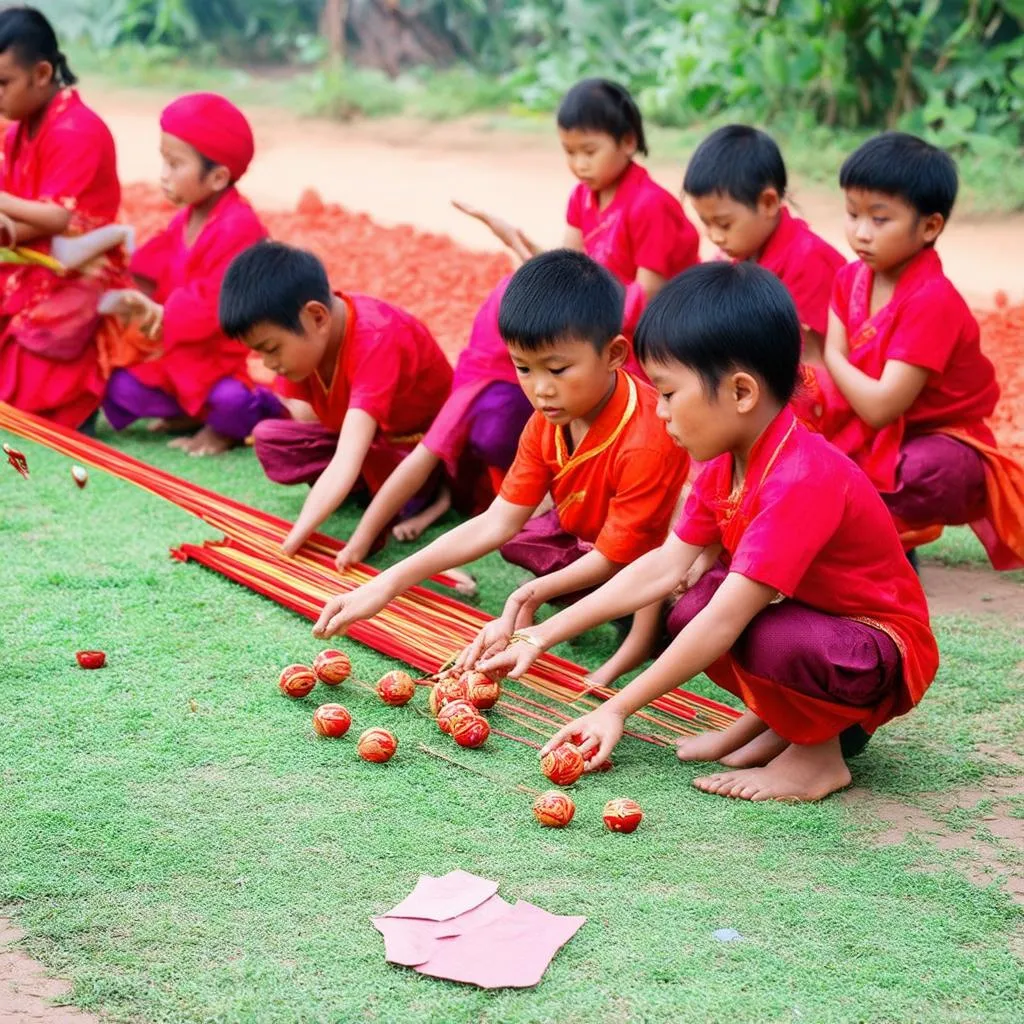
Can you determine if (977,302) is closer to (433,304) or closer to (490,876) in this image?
(433,304)

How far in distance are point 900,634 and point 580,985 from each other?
3.61 ft

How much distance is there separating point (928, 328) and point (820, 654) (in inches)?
62.4

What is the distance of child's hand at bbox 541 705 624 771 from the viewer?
10.4ft

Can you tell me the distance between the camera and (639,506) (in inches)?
145

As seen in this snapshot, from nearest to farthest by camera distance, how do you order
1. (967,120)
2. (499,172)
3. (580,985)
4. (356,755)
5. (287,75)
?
A: (580,985)
(356,755)
(967,120)
(499,172)
(287,75)

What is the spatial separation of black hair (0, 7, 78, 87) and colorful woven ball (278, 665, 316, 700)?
10.4 ft

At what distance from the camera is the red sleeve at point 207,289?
18.6 feet

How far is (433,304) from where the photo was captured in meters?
8.06

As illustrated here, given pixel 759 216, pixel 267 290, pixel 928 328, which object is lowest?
pixel 267 290

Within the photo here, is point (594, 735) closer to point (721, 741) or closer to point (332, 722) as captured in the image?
point (721, 741)

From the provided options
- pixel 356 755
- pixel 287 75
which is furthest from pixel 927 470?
pixel 287 75

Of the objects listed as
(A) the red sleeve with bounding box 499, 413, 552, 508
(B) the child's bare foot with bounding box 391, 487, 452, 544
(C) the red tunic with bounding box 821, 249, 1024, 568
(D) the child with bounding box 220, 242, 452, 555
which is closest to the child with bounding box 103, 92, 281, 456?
(D) the child with bounding box 220, 242, 452, 555

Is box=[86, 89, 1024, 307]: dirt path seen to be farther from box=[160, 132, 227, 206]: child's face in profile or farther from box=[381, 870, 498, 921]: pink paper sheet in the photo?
box=[381, 870, 498, 921]: pink paper sheet

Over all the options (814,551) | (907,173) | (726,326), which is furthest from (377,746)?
(907,173)
